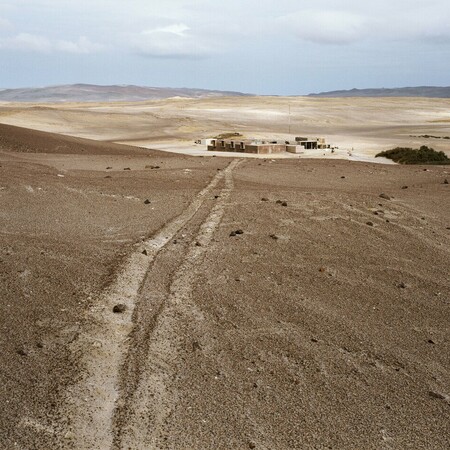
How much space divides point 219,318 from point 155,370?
3.88ft

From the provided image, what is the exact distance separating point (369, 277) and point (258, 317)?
1857 millimetres

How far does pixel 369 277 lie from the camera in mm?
7121

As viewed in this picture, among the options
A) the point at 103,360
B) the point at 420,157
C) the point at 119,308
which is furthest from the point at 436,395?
the point at 420,157

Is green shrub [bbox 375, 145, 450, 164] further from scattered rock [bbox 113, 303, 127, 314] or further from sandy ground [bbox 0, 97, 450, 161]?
scattered rock [bbox 113, 303, 127, 314]

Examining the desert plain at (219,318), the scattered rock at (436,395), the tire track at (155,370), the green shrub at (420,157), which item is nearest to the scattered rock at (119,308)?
the desert plain at (219,318)

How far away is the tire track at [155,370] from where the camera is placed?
3.86 meters

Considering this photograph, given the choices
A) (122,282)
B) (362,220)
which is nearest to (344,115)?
(362,220)

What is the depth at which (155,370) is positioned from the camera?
4.62 m

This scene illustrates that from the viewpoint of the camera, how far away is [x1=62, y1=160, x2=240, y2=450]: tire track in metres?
3.83

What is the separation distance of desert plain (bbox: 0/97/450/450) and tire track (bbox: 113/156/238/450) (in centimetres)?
2

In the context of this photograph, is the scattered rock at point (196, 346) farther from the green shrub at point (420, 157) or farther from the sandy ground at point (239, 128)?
the sandy ground at point (239, 128)

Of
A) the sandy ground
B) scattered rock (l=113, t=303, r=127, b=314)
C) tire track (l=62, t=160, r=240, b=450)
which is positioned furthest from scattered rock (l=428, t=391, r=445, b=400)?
the sandy ground

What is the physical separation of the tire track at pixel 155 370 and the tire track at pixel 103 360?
7 centimetres

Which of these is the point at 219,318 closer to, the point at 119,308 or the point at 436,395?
the point at 119,308
